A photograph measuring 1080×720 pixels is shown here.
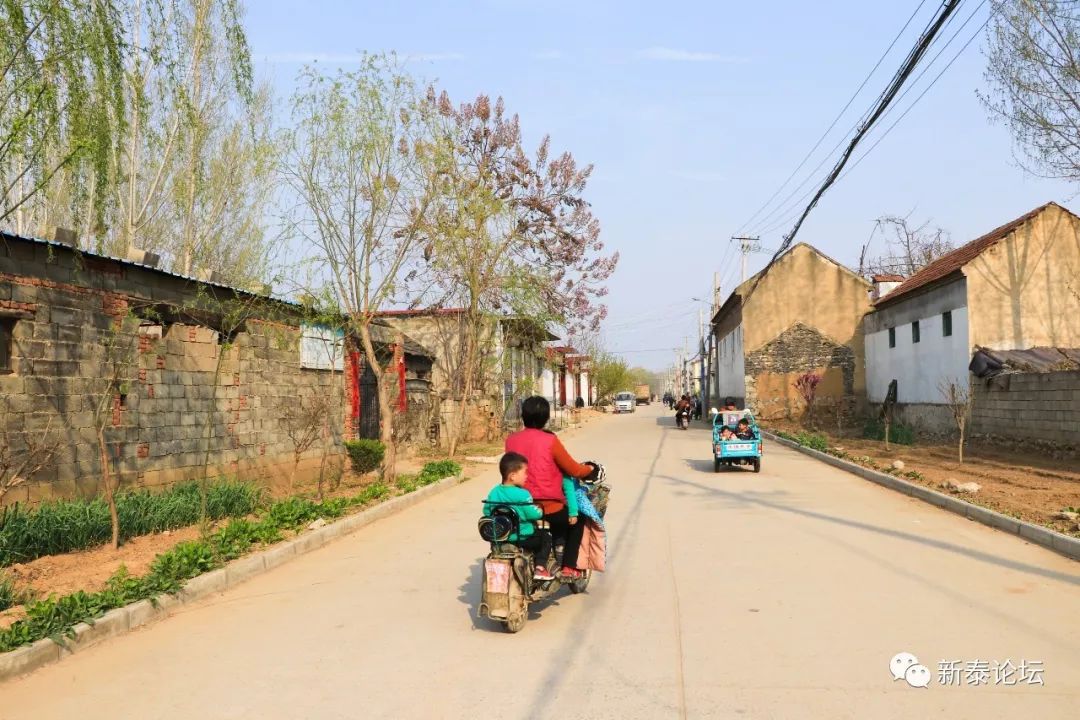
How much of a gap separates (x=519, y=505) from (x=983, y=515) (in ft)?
24.7

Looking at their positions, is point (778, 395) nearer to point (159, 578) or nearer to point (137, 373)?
point (137, 373)

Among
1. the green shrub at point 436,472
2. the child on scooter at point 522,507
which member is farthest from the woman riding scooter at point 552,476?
the green shrub at point 436,472

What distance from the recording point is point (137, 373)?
11.0m

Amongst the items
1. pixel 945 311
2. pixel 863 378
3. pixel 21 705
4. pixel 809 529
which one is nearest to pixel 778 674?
pixel 21 705

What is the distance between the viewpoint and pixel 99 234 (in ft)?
28.8

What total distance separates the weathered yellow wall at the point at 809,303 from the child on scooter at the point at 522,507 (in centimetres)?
3360

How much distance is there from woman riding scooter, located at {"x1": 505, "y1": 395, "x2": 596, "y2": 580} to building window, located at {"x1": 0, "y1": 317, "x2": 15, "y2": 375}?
583 cm

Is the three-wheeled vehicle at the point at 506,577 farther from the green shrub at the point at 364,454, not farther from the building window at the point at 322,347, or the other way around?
the green shrub at the point at 364,454

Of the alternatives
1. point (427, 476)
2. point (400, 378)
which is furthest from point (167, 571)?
point (400, 378)

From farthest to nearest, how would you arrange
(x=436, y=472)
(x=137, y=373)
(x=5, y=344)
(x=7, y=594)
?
(x=436, y=472) < (x=137, y=373) < (x=5, y=344) < (x=7, y=594)

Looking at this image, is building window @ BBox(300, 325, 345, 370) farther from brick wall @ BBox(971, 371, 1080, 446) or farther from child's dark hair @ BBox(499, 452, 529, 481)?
brick wall @ BBox(971, 371, 1080, 446)

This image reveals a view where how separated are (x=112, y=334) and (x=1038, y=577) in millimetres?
10446

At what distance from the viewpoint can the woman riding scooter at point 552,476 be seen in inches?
252

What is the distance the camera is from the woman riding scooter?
6402 millimetres
